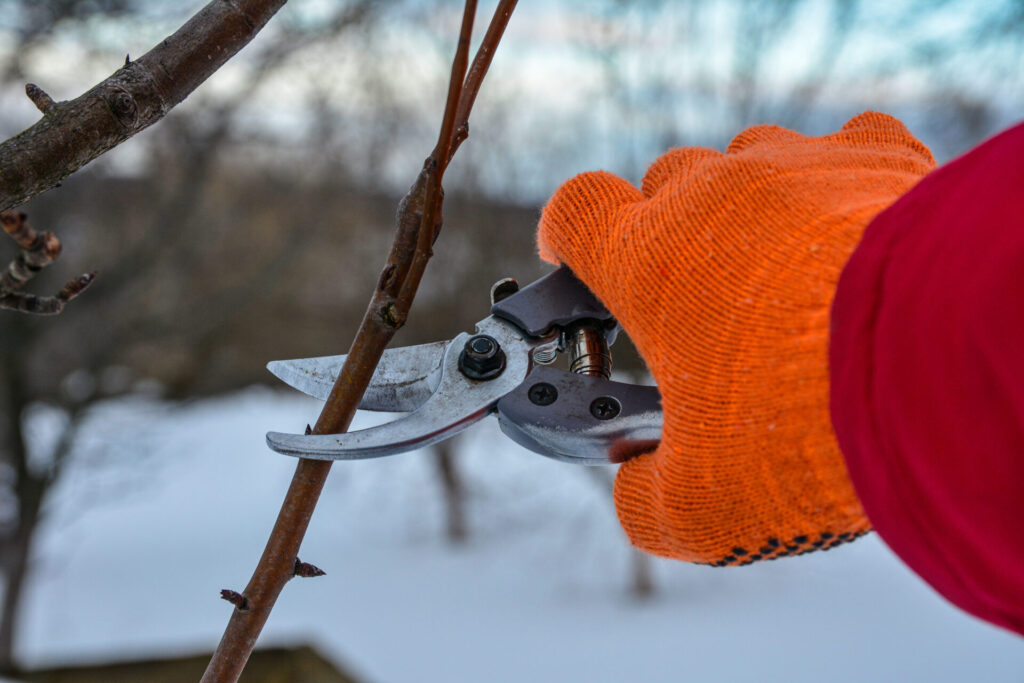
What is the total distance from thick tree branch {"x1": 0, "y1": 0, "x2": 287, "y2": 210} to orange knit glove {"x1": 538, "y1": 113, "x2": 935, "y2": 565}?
17.1 inches

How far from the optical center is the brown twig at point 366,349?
0.79 meters

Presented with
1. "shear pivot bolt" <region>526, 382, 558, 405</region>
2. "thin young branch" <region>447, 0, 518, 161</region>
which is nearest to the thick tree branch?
"thin young branch" <region>447, 0, 518, 161</region>

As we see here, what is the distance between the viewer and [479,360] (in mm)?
992

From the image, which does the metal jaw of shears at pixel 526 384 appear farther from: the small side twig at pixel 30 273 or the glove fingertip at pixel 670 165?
the small side twig at pixel 30 273

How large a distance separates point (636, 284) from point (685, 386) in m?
0.12

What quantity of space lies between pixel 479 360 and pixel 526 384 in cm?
8

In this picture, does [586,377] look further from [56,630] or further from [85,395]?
[56,630]

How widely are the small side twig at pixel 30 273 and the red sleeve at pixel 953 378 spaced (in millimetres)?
923

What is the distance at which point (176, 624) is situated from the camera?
20.2 ft

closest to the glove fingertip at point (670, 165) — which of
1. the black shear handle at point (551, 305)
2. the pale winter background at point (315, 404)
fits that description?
the black shear handle at point (551, 305)

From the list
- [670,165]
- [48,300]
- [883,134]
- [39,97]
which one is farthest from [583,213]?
[48,300]

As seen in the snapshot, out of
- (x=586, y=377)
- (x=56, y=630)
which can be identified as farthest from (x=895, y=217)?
(x=56, y=630)

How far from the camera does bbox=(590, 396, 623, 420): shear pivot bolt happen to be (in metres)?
0.99

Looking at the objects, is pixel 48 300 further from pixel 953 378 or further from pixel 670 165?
pixel 953 378
